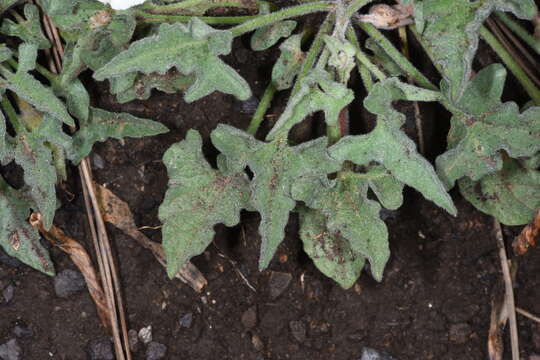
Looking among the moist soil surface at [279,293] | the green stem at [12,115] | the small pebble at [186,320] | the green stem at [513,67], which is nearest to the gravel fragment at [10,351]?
the moist soil surface at [279,293]

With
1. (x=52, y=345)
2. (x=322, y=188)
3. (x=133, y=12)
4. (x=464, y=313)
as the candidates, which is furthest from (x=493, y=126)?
(x=52, y=345)

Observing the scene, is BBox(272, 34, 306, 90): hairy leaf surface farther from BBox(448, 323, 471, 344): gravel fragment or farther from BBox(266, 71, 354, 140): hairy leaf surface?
BBox(448, 323, 471, 344): gravel fragment

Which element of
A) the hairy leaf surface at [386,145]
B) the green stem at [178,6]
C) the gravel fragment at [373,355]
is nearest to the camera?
the hairy leaf surface at [386,145]

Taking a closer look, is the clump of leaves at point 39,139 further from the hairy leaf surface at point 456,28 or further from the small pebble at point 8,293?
the hairy leaf surface at point 456,28

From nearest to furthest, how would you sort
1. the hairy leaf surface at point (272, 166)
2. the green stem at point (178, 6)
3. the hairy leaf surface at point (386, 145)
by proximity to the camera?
the hairy leaf surface at point (386, 145) < the hairy leaf surface at point (272, 166) < the green stem at point (178, 6)

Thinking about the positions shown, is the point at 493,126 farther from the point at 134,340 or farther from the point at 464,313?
the point at 134,340

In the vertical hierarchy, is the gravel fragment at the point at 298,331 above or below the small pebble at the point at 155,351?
above
